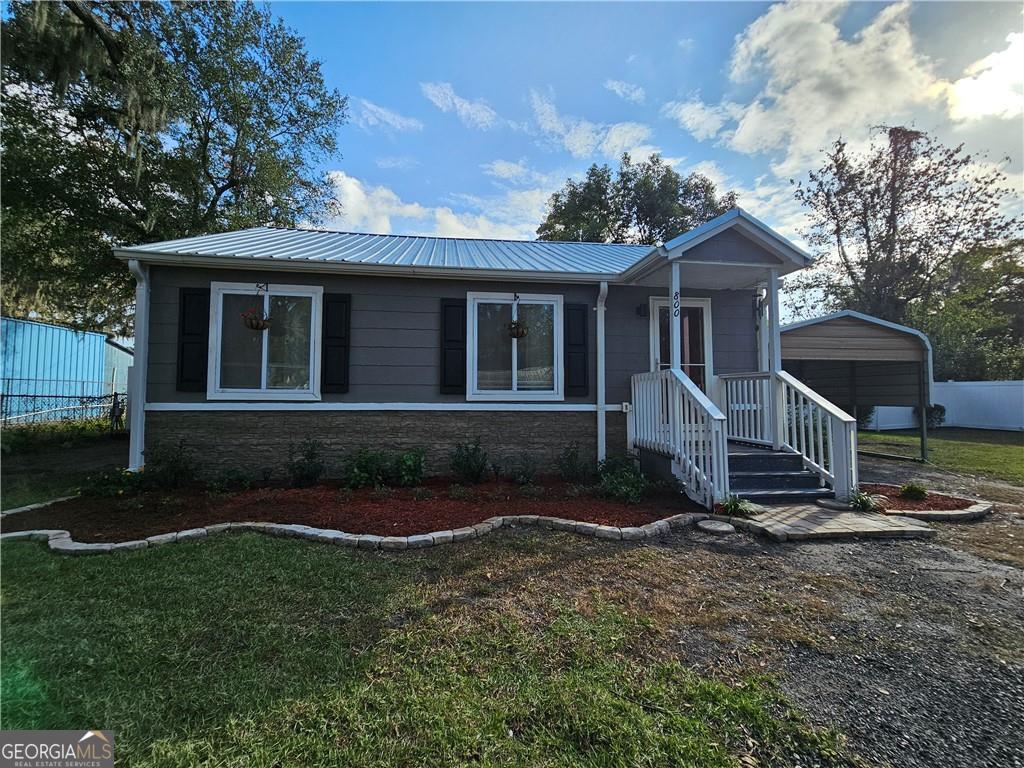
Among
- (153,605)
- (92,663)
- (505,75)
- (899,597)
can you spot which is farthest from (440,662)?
(505,75)

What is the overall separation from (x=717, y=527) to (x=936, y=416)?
17.1 meters

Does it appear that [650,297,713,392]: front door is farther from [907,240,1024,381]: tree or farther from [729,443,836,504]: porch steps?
[907,240,1024,381]: tree

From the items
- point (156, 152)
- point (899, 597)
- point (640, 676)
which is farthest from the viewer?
point (156, 152)

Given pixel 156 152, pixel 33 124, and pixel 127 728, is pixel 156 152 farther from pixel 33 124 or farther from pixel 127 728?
pixel 127 728

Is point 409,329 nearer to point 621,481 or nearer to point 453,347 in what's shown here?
point 453,347

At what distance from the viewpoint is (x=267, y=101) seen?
11.4 m

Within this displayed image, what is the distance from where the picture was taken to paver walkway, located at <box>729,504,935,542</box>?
4031 millimetres

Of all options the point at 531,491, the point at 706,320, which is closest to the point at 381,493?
the point at 531,491

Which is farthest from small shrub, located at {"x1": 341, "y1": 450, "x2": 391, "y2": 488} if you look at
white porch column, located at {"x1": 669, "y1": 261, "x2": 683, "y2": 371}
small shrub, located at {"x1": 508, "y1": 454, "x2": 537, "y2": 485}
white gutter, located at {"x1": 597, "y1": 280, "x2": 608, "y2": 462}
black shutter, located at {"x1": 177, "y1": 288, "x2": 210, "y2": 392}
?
white porch column, located at {"x1": 669, "y1": 261, "x2": 683, "y2": 371}

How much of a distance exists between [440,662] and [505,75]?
30.5 feet

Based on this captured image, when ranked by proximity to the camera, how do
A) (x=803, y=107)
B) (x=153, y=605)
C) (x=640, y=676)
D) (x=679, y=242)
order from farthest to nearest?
(x=803, y=107)
(x=679, y=242)
(x=153, y=605)
(x=640, y=676)

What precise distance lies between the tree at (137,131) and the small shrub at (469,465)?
9.08m

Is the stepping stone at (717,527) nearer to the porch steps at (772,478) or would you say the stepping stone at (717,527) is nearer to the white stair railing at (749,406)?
the porch steps at (772,478)

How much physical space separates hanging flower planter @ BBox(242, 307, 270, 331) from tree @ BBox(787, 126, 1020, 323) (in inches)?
904
